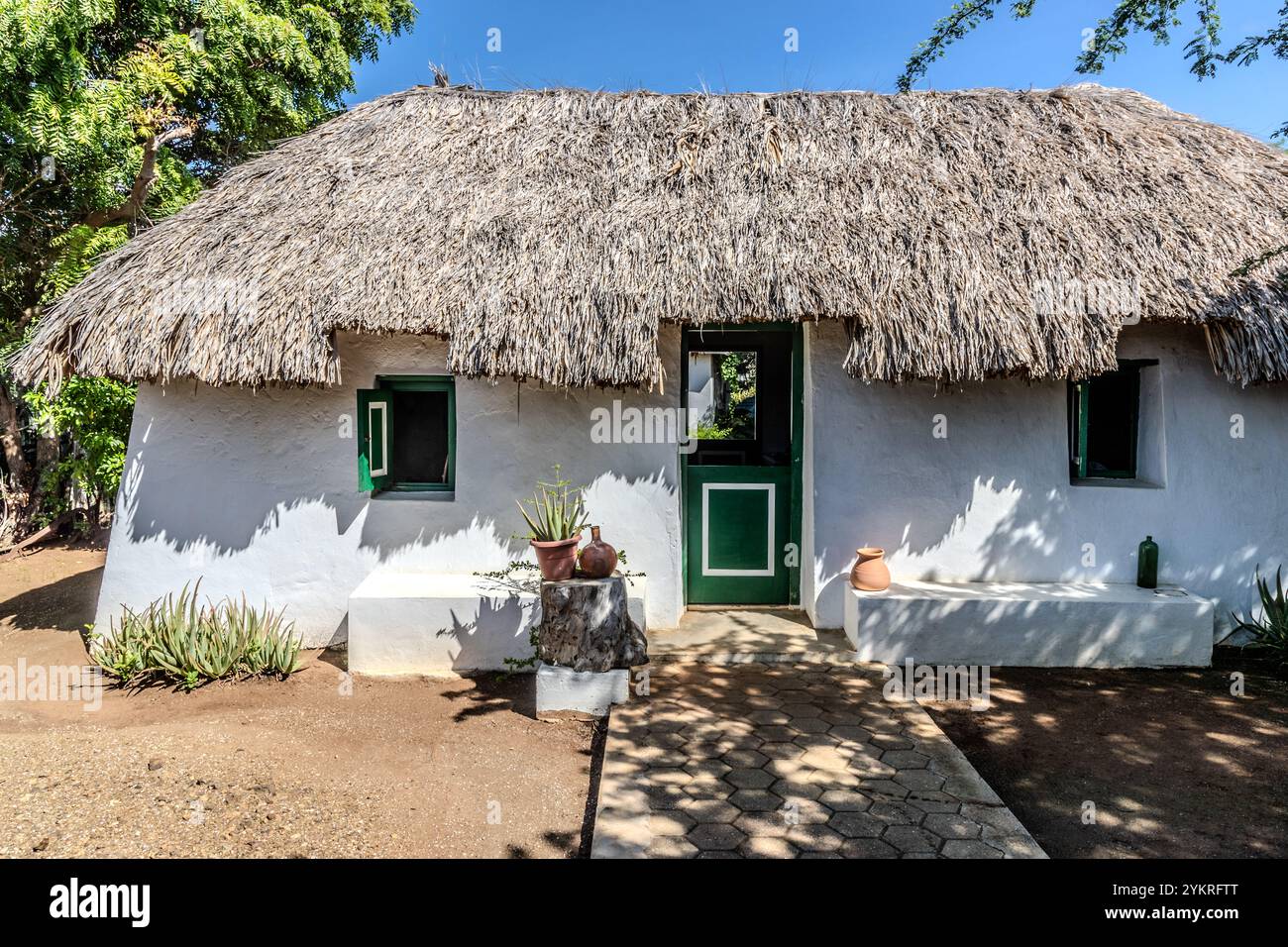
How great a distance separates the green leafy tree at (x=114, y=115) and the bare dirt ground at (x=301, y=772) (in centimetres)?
636

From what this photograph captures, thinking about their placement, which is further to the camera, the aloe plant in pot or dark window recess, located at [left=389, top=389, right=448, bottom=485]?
dark window recess, located at [left=389, top=389, right=448, bottom=485]

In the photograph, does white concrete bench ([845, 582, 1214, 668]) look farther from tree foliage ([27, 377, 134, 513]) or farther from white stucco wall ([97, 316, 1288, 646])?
tree foliage ([27, 377, 134, 513])

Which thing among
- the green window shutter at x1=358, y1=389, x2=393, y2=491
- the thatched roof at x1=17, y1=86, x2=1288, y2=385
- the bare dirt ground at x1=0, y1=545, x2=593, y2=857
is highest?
the thatched roof at x1=17, y1=86, x2=1288, y2=385

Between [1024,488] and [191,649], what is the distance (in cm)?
687

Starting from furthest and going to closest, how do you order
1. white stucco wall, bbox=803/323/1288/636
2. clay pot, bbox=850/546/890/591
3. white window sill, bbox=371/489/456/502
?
white window sill, bbox=371/489/456/502
white stucco wall, bbox=803/323/1288/636
clay pot, bbox=850/546/890/591

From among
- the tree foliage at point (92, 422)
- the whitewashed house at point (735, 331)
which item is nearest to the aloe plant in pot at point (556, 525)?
the whitewashed house at point (735, 331)

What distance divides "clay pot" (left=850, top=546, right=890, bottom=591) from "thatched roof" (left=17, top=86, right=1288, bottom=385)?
145 cm

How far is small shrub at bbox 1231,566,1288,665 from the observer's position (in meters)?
5.33

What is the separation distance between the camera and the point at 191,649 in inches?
207

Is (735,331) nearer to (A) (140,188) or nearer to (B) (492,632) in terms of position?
(B) (492,632)

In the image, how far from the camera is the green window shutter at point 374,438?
5836 mm

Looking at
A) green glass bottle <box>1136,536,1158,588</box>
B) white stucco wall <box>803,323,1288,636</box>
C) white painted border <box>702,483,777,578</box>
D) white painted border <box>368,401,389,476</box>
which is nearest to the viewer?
green glass bottle <box>1136,536,1158,588</box>

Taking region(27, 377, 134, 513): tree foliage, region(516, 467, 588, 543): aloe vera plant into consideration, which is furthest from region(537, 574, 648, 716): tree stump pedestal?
region(27, 377, 134, 513): tree foliage

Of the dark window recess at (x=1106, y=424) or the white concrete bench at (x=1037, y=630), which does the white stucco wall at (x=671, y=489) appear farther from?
the white concrete bench at (x=1037, y=630)
